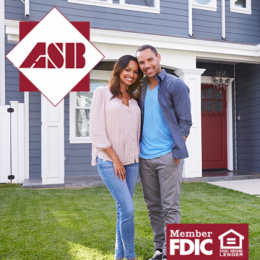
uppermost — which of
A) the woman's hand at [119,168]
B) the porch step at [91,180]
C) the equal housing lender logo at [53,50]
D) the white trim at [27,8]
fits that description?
the white trim at [27,8]

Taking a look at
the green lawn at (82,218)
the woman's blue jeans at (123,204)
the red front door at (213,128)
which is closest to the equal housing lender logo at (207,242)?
the woman's blue jeans at (123,204)

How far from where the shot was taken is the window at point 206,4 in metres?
7.03

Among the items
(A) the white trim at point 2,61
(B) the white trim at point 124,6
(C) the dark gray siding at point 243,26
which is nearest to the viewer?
(B) the white trim at point 124,6

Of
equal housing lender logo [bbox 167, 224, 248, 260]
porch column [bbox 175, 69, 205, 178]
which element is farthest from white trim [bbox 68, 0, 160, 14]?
equal housing lender logo [bbox 167, 224, 248, 260]

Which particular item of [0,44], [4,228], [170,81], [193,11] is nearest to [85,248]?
[4,228]

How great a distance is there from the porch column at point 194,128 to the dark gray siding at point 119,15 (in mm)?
1064

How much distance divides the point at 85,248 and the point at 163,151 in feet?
4.06

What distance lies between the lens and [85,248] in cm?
265

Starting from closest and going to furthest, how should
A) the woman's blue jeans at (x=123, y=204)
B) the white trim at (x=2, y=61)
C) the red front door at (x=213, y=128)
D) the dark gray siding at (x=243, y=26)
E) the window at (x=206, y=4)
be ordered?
the woman's blue jeans at (x=123, y=204), the white trim at (x=2, y=61), the window at (x=206, y=4), the dark gray siding at (x=243, y=26), the red front door at (x=213, y=128)

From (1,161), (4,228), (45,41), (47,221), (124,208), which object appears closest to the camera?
(124,208)

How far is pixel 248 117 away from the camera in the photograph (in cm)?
752

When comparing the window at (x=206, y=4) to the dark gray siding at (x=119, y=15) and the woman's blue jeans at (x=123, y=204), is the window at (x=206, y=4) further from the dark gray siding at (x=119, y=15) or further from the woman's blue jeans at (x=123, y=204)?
the woman's blue jeans at (x=123, y=204)

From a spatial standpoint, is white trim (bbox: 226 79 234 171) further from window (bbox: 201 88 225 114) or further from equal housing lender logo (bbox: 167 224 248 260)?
equal housing lender logo (bbox: 167 224 248 260)

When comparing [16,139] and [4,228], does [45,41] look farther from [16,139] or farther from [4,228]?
[4,228]
